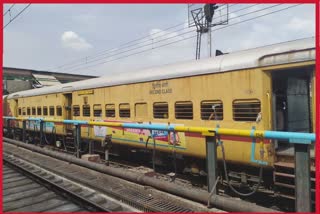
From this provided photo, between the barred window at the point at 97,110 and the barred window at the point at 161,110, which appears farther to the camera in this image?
the barred window at the point at 97,110

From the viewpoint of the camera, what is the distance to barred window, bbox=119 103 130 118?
10.5m

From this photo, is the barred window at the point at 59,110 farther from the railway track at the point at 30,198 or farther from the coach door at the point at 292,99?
the coach door at the point at 292,99

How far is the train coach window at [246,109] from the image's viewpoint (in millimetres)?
6859

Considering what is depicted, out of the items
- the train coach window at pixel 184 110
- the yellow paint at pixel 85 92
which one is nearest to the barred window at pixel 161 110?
the train coach window at pixel 184 110

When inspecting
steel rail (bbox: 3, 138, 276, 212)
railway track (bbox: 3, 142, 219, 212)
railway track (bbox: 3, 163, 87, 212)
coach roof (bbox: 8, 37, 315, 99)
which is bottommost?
railway track (bbox: 3, 163, 87, 212)

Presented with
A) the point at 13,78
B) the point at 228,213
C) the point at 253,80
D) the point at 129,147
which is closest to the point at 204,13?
the point at 129,147

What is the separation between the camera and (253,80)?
6.91 meters

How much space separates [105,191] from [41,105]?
488 inches

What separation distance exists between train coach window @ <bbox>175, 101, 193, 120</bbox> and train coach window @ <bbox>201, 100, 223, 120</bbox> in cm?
42

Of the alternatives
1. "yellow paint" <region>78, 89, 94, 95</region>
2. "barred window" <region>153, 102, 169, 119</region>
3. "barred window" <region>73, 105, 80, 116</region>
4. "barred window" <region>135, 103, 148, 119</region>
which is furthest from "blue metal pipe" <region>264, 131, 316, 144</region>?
"barred window" <region>73, 105, 80, 116</region>

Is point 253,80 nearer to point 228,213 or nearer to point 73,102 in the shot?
point 228,213

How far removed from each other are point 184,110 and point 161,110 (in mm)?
921

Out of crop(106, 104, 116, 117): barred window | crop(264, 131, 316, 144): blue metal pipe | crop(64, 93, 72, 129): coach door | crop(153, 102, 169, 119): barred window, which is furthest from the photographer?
crop(64, 93, 72, 129): coach door

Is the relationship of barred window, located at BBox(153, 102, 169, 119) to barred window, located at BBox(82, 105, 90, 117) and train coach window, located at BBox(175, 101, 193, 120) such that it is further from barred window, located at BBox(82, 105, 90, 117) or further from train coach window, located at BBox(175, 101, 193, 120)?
barred window, located at BBox(82, 105, 90, 117)
